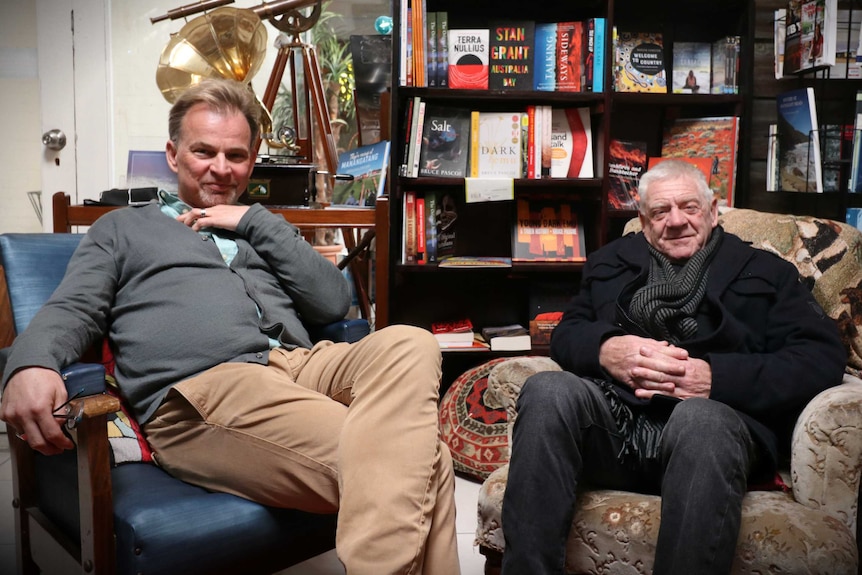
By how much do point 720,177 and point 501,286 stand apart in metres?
0.97

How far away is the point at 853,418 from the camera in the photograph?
56.4 inches

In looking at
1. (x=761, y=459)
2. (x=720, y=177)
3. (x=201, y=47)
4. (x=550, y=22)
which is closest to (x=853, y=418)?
(x=761, y=459)

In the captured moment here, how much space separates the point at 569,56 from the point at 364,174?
36.2 inches

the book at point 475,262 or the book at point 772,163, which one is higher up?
the book at point 772,163

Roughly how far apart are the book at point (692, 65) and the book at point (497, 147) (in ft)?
2.23

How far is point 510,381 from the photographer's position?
1775 millimetres

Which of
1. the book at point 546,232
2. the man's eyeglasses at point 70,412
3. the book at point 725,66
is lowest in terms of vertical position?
the man's eyeglasses at point 70,412

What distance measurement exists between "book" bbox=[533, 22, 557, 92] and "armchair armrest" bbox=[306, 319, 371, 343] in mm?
1510

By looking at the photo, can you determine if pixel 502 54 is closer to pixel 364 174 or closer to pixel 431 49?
pixel 431 49

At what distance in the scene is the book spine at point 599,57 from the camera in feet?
9.47

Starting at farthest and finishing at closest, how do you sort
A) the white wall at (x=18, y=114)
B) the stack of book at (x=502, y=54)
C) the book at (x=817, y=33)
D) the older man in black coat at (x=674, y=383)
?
1. the white wall at (x=18, y=114)
2. the stack of book at (x=502, y=54)
3. the book at (x=817, y=33)
4. the older man in black coat at (x=674, y=383)

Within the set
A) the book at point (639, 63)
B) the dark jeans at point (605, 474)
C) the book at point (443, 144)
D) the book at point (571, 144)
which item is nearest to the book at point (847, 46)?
the book at point (639, 63)

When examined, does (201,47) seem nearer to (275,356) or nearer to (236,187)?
(236,187)

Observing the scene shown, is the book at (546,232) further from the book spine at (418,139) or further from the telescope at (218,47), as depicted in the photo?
the telescope at (218,47)
